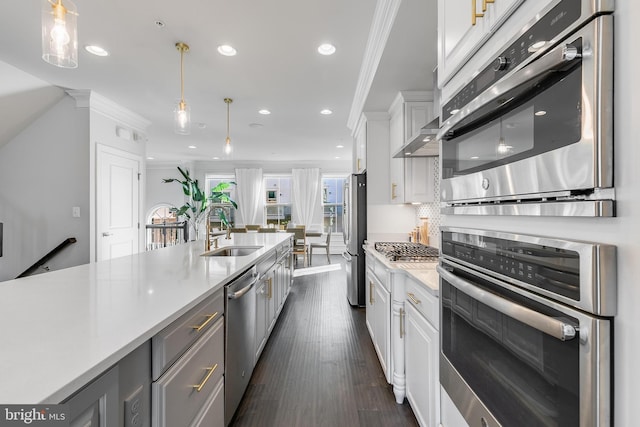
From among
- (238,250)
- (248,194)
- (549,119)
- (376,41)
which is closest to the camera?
(549,119)

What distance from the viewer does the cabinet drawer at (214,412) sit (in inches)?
45.3

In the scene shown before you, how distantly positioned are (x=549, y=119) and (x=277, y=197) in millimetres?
8396

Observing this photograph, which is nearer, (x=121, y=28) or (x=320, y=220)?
(x=121, y=28)

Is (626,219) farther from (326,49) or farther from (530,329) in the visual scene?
(326,49)

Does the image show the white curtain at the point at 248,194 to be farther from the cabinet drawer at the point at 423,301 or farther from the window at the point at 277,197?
the cabinet drawer at the point at 423,301

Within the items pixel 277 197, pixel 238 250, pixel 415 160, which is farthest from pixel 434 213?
pixel 277 197

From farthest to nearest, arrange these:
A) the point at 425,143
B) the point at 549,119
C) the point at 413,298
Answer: the point at 425,143, the point at 413,298, the point at 549,119

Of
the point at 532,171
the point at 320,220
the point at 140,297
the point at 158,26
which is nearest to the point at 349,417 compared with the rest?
the point at 140,297

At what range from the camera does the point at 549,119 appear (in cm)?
59

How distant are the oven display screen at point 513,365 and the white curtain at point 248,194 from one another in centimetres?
783

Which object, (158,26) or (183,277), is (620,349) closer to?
(183,277)

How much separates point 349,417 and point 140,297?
4.56 feet

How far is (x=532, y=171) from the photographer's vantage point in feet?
2.06

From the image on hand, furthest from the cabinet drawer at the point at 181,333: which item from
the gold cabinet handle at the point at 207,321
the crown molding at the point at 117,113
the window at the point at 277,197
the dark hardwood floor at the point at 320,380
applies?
the window at the point at 277,197
